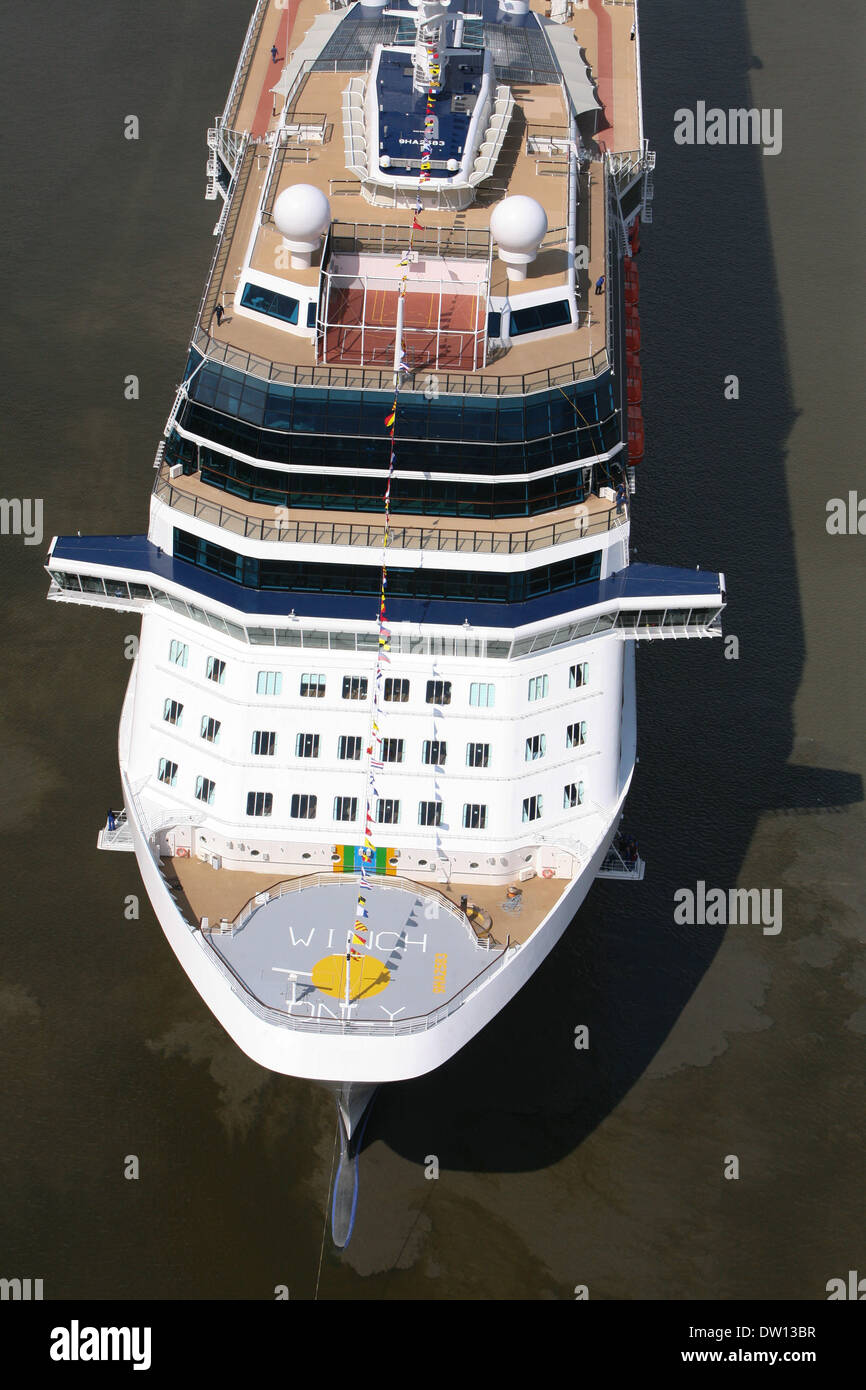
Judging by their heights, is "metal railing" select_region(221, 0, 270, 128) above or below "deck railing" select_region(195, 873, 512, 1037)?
above

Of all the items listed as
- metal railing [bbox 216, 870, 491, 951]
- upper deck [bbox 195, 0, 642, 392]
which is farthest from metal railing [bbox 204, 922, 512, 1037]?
upper deck [bbox 195, 0, 642, 392]

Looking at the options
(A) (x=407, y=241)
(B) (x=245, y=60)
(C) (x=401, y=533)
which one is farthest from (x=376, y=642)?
(B) (x=245, y=60)

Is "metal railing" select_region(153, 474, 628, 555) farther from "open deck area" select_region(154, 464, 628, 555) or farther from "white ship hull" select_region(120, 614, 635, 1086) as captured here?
"white ship hull" select_region(120, 614, 635, 1086)

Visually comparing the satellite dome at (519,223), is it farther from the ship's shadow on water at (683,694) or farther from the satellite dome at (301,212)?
the ship's shadow on water at (683,694)

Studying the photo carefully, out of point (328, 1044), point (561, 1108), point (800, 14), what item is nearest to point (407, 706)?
point (328, 1044)

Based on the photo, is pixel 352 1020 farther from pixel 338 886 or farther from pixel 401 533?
pixel 401 533
